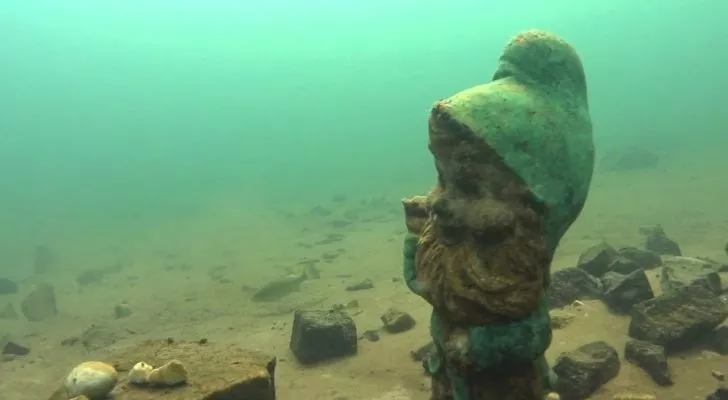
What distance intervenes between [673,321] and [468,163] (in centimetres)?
353

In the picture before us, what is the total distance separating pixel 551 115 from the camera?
3.21 metres

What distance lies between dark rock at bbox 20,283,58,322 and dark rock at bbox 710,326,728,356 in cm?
1200

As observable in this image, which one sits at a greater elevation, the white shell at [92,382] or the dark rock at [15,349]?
the white shell at [92,382]

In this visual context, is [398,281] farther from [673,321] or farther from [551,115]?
[551,115]

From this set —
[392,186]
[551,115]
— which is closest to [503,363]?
[551,115]

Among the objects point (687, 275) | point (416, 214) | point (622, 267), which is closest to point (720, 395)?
point (687, 275)

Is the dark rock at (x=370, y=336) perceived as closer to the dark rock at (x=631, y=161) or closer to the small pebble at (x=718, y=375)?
the small pebble at (x=718, y=375)

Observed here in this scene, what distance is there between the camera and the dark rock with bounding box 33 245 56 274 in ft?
62.2

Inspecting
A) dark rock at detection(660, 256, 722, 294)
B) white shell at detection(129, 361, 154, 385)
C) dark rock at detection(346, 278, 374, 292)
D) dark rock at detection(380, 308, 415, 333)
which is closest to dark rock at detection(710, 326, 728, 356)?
dark rock at detection(660, 256, 722, 294)

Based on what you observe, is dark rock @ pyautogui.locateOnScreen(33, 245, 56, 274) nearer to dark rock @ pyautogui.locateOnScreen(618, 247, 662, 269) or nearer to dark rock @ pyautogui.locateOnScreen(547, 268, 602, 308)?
dark rock @ pyautogui.locateOnScreen(547, 268, 602, 308)

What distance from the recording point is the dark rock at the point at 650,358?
4898 millimetres

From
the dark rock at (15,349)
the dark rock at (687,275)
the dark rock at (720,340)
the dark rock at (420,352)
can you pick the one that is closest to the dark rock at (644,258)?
the dark rock at (687,275)

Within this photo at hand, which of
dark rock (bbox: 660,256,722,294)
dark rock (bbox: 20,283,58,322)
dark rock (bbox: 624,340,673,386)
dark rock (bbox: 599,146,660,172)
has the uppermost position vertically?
dark rock (bbox: 660,256,722,294)

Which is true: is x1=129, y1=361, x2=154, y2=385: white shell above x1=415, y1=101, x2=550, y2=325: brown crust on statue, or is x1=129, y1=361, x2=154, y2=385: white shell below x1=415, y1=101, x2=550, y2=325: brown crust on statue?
below
